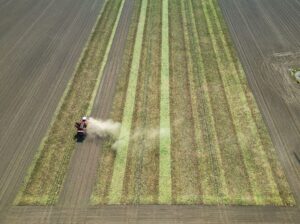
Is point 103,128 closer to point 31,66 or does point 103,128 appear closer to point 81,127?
point 81,127

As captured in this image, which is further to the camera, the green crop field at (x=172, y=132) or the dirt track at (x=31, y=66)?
the dirt track at (x=31, y=66)

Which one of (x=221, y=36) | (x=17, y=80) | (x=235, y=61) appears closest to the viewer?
(x=17, y=80)

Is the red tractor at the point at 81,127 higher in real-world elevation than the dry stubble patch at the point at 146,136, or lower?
higher

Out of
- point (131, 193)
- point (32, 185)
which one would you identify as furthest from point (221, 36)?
point (32, 185)

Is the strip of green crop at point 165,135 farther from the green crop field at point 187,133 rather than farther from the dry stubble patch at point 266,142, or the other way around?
the dry stubble patch at point 266,142

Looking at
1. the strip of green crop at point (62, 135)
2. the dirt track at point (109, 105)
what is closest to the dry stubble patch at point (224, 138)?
the dirt track at point (109, 105)

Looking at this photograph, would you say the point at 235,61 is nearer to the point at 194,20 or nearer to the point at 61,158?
the point at 194,20
